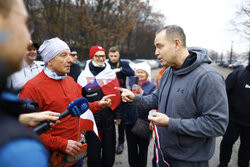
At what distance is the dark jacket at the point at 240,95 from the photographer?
2.89 m

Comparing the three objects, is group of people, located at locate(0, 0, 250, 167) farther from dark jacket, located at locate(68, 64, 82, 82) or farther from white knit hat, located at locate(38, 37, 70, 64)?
dark jacket, located at locate(68, 64, 82, 82)

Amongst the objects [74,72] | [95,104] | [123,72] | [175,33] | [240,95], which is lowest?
[240,95]

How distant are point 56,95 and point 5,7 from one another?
1.43 metres

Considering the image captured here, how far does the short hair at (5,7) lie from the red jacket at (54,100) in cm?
137

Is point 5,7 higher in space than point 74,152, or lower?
higher

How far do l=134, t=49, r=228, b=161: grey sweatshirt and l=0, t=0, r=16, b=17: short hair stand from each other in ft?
4.92

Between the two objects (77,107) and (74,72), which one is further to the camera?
(74,72)

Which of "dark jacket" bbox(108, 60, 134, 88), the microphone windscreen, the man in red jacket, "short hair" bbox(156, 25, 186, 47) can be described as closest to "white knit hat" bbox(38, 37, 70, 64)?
the man in red jacket

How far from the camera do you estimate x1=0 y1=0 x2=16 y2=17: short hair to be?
0.57m

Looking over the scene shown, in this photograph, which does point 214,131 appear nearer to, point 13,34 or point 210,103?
point 210,103

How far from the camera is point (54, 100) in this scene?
1.85m

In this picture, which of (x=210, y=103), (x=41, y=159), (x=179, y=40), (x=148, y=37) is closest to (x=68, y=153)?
(x=41, y=159)

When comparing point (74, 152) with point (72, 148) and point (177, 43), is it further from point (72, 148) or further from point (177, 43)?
point (177, 43)

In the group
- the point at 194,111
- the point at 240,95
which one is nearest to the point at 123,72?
the point at 240,95
